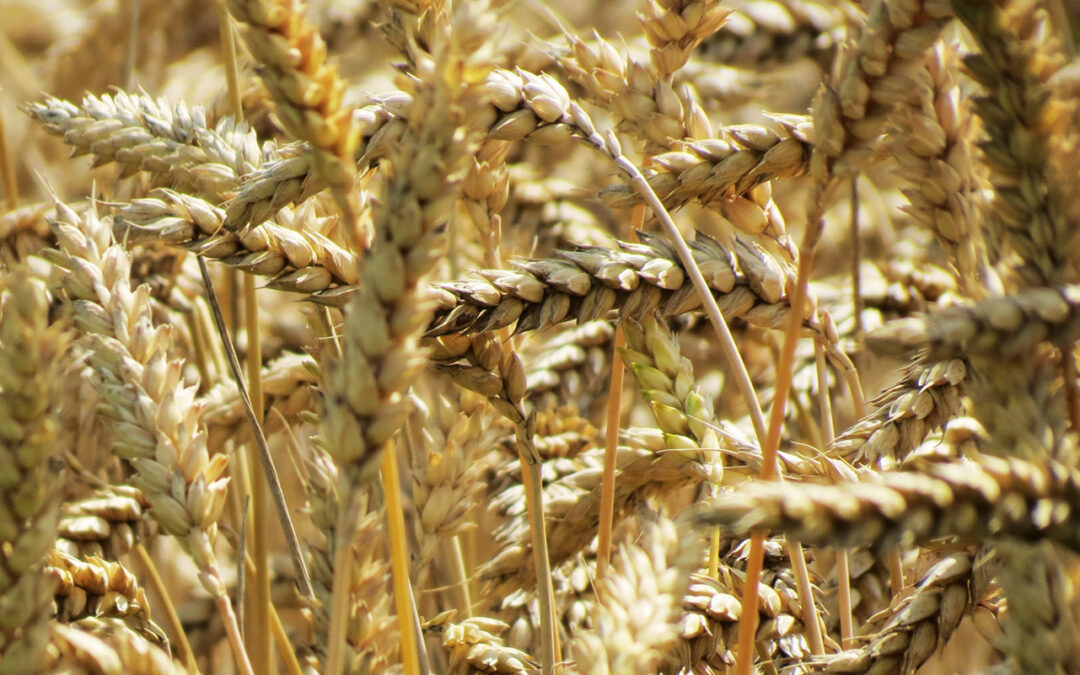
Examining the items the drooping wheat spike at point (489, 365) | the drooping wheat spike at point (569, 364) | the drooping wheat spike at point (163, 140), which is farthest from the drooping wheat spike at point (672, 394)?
the drooping wheat spike at point (569, 364)

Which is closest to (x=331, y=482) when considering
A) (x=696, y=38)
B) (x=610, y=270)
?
(x=610, y=270)

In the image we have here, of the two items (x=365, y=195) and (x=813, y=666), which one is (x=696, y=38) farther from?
(x=813, y=666)

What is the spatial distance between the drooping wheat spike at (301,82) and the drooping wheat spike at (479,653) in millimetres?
515

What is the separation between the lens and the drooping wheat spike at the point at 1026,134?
1.76ft

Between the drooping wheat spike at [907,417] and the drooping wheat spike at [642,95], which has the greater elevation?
the drooping wheat spike at [642,95]

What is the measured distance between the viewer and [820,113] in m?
0.58

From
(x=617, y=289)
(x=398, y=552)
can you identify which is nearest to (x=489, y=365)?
(x=617, y=289)

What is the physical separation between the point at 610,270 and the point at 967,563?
38cm

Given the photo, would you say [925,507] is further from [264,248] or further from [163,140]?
[163,140]

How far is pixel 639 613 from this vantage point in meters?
0.58

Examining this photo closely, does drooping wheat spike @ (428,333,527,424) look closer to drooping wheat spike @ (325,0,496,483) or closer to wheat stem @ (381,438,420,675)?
wheat stem @ (381,438,420,675)

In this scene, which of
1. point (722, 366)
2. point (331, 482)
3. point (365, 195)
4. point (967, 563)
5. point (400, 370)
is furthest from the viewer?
point (722, 366)

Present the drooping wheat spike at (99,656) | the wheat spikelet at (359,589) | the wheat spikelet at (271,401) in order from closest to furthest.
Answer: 1. the drooping wheat spike at (99,656)
2. the wheat spikelet at (359,589)
3. the wheat spikelet at (271,401)

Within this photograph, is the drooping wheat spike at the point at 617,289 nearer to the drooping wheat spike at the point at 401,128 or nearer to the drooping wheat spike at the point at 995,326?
the drooping wheat spike at the point at 401,128
